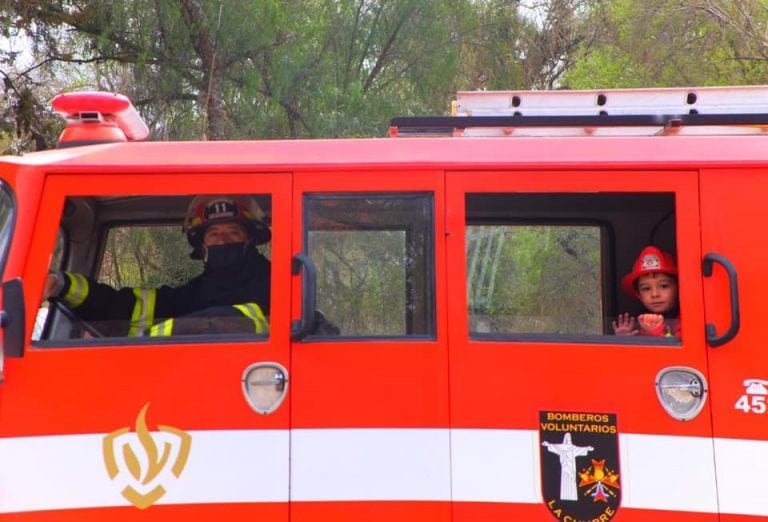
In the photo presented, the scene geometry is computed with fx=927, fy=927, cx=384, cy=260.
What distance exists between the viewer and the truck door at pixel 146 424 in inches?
135

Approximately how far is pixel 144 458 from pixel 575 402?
1622 millimetres

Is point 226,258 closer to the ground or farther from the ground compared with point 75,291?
farther from the ground

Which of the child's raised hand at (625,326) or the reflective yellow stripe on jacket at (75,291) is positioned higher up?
the reflective yellow stripe on jacket at (75,291)

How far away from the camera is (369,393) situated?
349 cm

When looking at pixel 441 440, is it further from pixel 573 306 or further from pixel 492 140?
pixel 492 140

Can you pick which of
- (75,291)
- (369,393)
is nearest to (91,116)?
(75,291)

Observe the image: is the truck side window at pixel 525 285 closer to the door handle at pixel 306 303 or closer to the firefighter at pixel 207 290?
the door handle at pixel 306 303

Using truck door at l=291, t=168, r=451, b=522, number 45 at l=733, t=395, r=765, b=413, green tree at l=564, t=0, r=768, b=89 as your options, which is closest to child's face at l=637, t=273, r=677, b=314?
number 45 at l=733, t=395, r=765, b=413

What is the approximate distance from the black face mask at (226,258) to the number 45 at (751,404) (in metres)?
2.07

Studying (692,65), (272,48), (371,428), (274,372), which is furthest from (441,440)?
(692,65)

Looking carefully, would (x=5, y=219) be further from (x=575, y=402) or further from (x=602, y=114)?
(x=602, y=114)

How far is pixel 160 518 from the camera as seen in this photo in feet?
11.3

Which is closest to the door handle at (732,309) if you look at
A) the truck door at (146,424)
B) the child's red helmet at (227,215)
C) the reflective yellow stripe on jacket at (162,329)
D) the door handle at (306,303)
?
the door handle at (306,303)

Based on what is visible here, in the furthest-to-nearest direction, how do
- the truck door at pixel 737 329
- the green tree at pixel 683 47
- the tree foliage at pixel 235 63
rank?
1. the green tree at pixel 683 47
2. the tree foliage at pixel 235 63
3. the truck door at pixel 737 329
